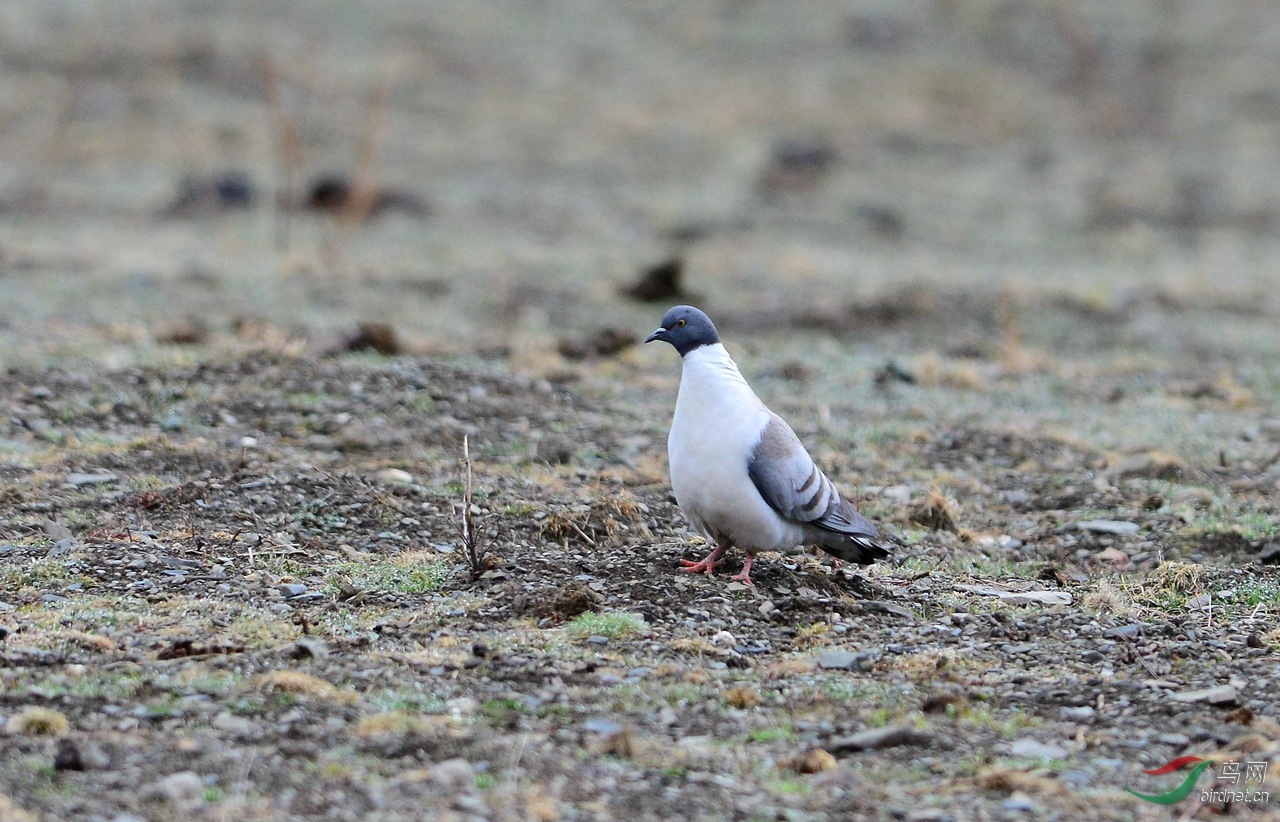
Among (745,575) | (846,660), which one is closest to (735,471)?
(745,575)

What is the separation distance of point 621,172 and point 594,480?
14207mm

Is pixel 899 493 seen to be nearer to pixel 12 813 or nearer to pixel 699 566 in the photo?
pixel 699 566

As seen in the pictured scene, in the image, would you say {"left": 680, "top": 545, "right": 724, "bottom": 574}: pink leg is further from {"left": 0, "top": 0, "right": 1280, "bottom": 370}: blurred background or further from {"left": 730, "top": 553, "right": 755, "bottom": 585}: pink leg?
{"left": 0, "top": 0, "right": 1280, "bottom": 370}: blurred background

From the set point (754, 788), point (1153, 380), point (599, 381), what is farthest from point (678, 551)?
point (1153, 380)

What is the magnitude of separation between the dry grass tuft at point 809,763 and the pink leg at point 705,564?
5.33ft

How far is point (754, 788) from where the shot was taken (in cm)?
391

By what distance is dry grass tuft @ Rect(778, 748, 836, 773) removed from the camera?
4.05 meters

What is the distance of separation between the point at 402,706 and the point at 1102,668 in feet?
7.48

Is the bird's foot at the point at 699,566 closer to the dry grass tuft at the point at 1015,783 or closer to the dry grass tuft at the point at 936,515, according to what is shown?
the dry grass tuft at the point at 936,515

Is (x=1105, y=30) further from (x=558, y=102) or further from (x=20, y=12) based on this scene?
(x=20, y=12)

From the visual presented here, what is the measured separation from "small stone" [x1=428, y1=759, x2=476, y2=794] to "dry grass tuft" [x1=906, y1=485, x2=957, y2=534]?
3.54m

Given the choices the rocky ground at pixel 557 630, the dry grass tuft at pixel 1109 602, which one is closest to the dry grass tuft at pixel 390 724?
the rocky ground at pixel 557 630

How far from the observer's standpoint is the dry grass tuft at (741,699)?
4500mm

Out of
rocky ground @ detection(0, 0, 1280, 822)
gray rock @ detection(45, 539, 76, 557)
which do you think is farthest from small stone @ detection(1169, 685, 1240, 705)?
gray rock @ detection(45, 539, 76, 557)
